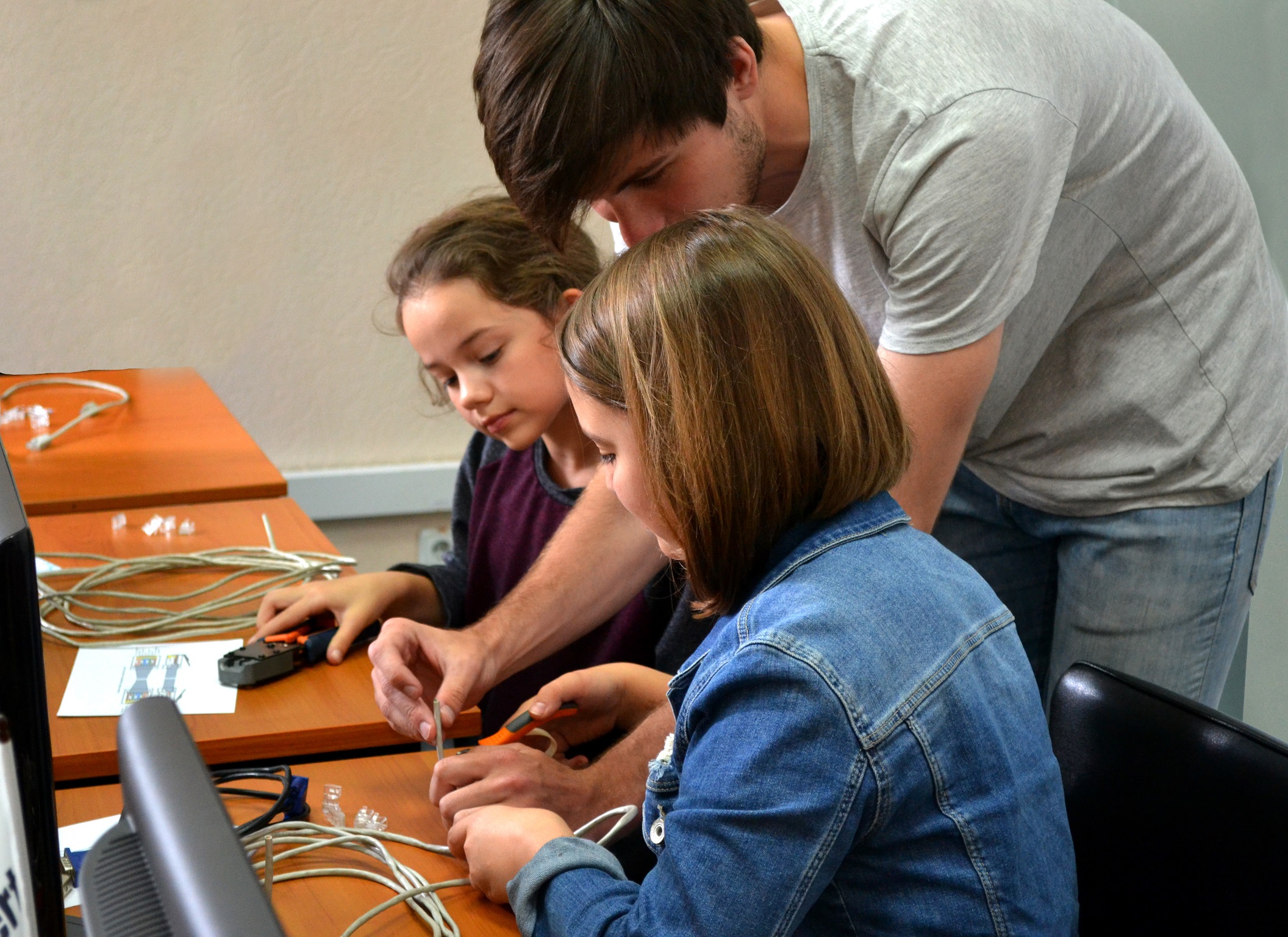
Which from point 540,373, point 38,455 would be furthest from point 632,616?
point 38,455

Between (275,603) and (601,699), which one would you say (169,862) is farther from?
(275,603)

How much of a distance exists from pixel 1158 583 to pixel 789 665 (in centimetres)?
73

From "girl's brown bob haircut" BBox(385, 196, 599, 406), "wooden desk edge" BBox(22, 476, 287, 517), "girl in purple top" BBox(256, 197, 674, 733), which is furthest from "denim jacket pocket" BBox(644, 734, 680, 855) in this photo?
"wooden desk edge" BBox(22, 476, 287, 517)

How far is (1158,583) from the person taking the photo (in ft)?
4.21

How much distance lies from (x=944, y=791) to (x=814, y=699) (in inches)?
4.3

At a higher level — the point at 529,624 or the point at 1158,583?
the point at 529,624

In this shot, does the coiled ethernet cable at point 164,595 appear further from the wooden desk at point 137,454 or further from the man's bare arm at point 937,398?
the man's bare arm at point 937,398

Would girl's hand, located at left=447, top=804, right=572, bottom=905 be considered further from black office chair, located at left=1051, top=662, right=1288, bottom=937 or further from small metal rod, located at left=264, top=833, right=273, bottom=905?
black office chair, located at left=1051, top=662, right=1288, bottom=937

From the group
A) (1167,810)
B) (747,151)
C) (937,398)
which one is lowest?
(1167,810)

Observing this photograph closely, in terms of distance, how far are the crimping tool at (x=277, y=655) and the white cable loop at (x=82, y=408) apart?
3.12 feet

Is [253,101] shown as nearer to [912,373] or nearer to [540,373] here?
[540,373]

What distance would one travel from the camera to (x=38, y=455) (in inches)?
78.3

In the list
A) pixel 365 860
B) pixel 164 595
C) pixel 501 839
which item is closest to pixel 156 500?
pixel 164 595

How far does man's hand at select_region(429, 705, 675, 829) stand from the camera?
3.06 feet
